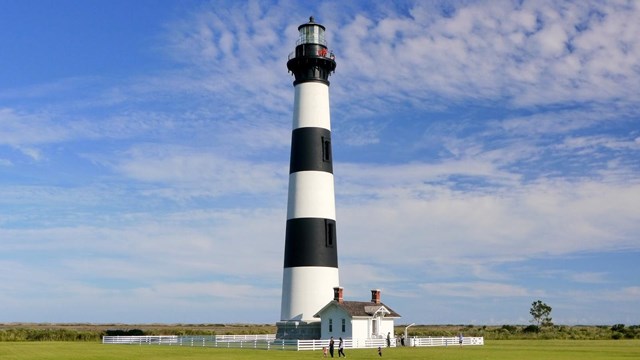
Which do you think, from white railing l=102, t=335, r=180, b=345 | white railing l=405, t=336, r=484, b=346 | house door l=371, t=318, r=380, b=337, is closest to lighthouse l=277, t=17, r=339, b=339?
house door l=371, t=318, r=380, b=337

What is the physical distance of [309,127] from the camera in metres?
50.5

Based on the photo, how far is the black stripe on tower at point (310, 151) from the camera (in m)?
50.0

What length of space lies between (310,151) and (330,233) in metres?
6.17

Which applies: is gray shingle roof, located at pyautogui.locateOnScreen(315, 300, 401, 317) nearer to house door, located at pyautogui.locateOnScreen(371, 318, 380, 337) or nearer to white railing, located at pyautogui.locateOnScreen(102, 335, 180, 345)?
house door, located at pyautogui.locateOnScreen(371, 318, 380, 337)

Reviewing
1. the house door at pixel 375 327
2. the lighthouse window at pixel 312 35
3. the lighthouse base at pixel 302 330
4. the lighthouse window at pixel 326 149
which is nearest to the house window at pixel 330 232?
the lighthouse window at pixel 326 149

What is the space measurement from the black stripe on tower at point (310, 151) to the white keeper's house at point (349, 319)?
29.8 feet

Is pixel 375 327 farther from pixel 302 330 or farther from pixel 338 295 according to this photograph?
pixel 302 330

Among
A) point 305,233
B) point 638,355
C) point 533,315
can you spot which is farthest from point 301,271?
point 533,315

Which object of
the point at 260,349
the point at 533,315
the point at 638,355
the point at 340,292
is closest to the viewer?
the point at 638,355

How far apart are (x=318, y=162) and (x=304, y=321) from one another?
455 inches

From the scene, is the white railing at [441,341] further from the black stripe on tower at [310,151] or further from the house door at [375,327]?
the black stripe on tower at [310,151]

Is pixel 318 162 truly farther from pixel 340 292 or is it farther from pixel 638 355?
pixel 638 355

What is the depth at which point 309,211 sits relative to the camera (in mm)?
49156

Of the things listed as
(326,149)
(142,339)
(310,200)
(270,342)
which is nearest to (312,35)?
(326,149)
